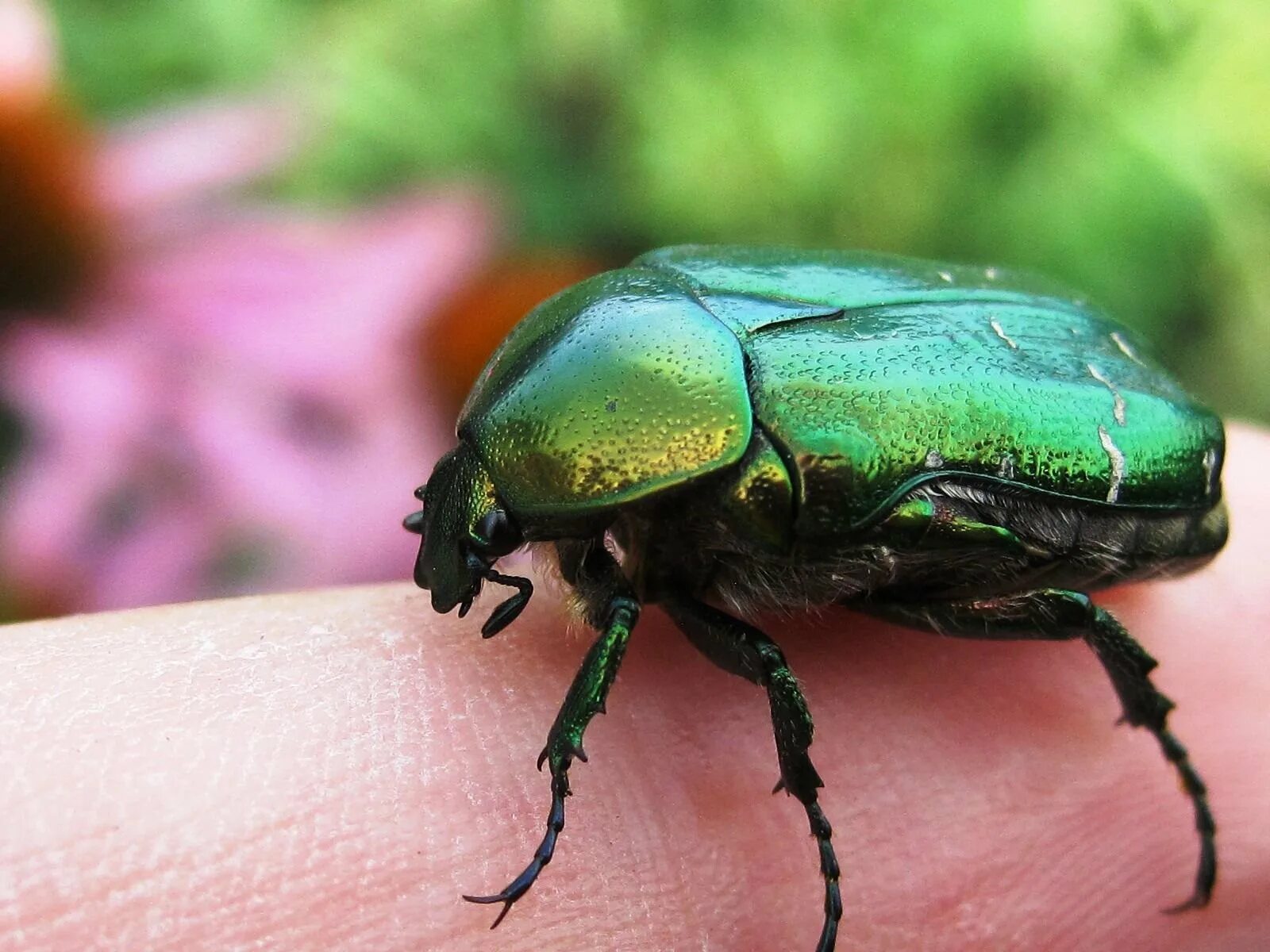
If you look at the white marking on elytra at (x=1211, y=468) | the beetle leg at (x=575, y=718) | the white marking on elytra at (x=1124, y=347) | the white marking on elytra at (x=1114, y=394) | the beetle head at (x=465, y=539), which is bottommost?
the beetle leg at (x=575, y=718)

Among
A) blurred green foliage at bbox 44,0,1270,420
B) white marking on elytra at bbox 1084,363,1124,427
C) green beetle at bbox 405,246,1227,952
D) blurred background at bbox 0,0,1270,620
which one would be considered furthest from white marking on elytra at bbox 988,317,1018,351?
blurred green foliage at bbox 44,0,1270,420

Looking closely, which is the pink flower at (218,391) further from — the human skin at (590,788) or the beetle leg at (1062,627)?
the beetle leg at (1062,627)

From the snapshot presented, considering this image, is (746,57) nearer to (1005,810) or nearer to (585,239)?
(585,239)

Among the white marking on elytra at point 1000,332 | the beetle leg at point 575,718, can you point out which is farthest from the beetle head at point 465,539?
the white marking on elytra at point 1000,332

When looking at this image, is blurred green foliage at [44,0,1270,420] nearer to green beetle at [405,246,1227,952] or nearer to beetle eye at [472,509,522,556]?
green beetle at [405,246,1227,952]

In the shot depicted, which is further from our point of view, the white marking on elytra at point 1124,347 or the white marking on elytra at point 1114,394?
the white marking on elytra at point 1124,347
